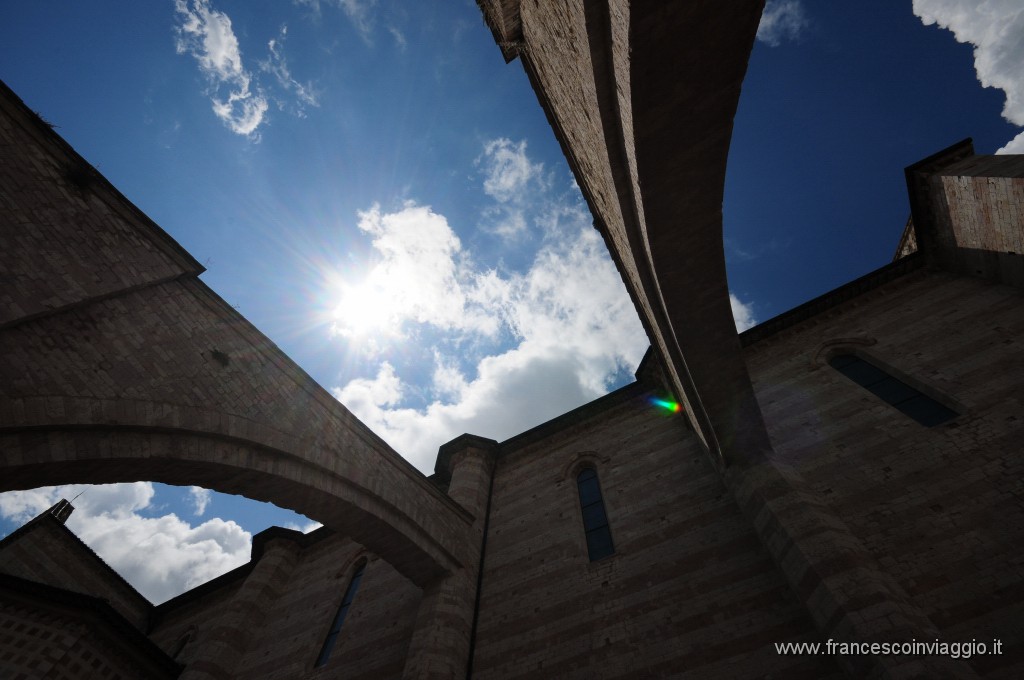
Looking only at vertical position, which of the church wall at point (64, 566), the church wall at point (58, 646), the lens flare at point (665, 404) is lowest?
the church wall at point (58, 646)

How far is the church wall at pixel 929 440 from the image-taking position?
5391 mm

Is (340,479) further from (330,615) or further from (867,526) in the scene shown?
(867,526)

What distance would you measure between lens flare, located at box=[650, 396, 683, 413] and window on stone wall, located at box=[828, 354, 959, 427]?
3.18 meters

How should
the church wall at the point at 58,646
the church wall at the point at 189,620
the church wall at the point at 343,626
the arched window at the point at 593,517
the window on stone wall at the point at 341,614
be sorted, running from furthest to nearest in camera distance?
1. the church wall at the point at 189,620
2. the window on stone wall at the point at 341,614
3. the church wall at the point at 343,626
4. the arched window at the point at 593,517
5. the church wall at the point at 58,646

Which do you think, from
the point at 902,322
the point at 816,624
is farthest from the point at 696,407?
the point at 902,322

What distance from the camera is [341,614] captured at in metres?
10.7

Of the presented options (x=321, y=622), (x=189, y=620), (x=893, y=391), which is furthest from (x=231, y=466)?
(x=189, y=620)

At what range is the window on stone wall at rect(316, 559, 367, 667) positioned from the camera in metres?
9.79

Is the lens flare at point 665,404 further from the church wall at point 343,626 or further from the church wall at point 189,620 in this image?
the church wall at point 189,620

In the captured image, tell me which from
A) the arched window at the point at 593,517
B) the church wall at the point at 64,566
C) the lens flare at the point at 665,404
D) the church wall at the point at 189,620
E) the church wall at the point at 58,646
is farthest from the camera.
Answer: the church wall at the point at 189,620

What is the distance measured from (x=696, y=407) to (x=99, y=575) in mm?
18052

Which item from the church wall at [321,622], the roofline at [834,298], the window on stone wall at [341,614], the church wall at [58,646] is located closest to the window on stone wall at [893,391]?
the roofline at [834,298]

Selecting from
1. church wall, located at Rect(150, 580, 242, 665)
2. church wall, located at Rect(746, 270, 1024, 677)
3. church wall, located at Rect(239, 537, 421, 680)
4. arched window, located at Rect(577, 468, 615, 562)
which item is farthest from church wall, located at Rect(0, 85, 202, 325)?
church wall, located at Rect(150, 580, 242, 665)

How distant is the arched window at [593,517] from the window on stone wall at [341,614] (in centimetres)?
576
